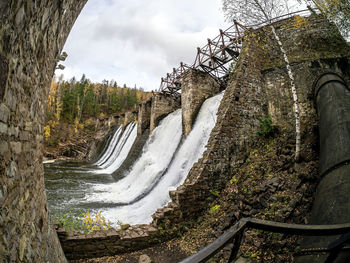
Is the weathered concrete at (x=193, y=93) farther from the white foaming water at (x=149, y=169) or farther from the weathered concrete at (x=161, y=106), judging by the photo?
the weathered concrete at (x=161, y=106)

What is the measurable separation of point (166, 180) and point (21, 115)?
22.5 feet

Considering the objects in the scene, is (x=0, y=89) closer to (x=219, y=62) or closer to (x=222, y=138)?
(x=222, y=138)

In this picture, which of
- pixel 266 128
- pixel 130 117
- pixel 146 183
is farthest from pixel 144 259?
pixel 130 117

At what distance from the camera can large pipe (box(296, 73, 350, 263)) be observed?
6.75 feet

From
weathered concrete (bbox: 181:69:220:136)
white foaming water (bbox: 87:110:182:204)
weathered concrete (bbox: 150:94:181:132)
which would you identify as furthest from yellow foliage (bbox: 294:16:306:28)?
weathered concrete (bbox: 150:94:181:132)

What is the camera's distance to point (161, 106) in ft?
50.2

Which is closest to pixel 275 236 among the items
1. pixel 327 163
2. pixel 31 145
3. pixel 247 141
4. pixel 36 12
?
pixel 327 163

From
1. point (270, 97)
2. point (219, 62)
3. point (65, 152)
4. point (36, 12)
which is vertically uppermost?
point (219, 62)

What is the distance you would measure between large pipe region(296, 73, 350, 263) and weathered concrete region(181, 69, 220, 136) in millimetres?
6358

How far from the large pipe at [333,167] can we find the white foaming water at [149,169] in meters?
6.87

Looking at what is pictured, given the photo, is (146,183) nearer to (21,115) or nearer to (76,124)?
(21,115)

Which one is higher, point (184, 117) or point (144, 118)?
point (144, 118)

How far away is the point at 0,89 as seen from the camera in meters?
1.22

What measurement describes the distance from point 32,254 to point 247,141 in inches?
257
